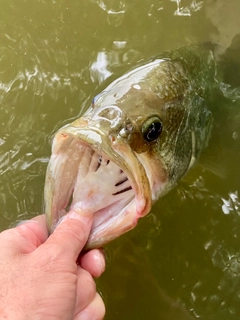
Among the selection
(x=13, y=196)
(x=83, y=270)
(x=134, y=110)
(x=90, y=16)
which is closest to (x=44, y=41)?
(x=90, y=16)

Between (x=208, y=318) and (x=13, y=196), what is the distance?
1.07 m

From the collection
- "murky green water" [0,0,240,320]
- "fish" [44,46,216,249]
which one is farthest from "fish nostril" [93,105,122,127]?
"murky green water" [0,0,240,320]

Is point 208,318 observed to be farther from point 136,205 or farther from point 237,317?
point 136,205

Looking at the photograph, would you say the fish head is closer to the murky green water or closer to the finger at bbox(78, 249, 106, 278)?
the finger at bbox(78, 249, 106, 278)

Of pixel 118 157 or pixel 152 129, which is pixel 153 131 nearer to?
pixel 152 129

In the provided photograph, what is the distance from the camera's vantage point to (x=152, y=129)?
1687 millimetres

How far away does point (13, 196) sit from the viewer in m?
2.27

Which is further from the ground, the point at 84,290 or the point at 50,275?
the point at 50,275

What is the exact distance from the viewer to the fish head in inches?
58.4

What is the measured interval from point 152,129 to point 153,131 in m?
0.01

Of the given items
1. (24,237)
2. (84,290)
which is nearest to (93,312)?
(84,290)

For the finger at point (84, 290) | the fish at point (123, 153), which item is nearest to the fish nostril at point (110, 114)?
the fish at point (123, 153)

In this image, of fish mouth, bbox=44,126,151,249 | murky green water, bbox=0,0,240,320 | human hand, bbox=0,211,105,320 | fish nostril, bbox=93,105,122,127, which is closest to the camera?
human hand, bbox=0,211,105,320

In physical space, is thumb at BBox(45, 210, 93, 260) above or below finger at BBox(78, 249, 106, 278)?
above
